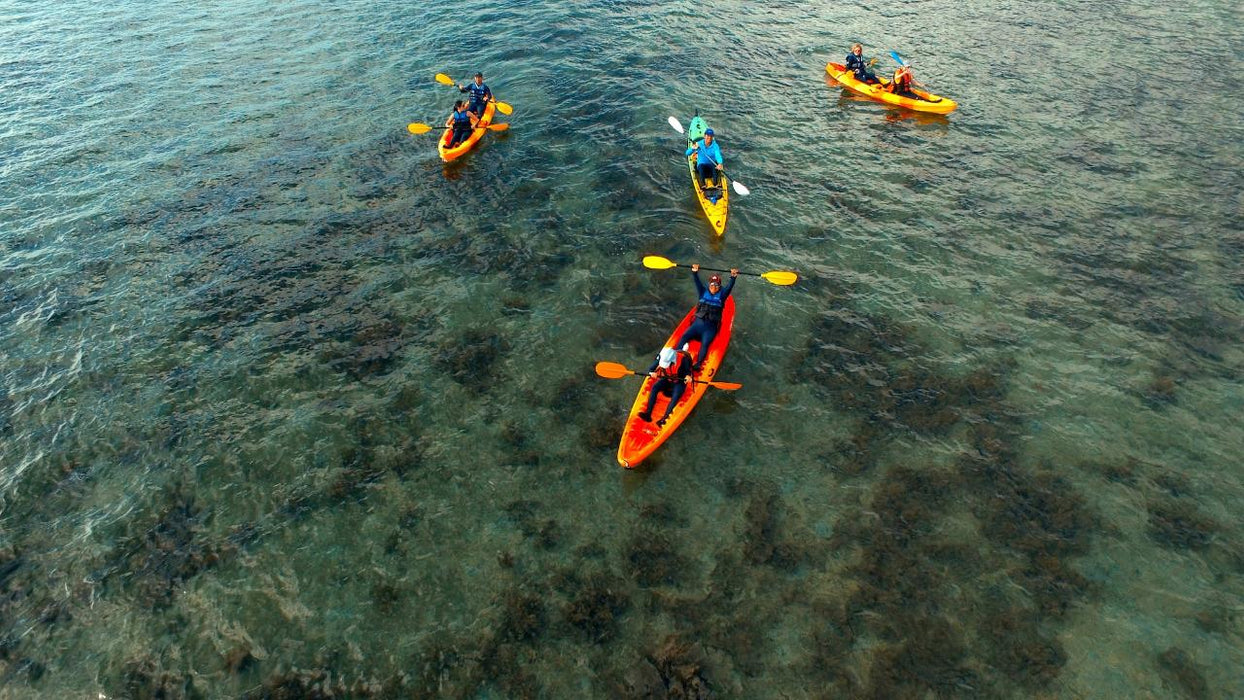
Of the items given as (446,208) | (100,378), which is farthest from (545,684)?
(446,208)

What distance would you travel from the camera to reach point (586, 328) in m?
18.8

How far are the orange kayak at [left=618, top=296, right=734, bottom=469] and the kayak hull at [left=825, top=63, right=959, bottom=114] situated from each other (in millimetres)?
16671

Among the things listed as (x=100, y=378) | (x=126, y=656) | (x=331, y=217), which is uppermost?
(x=331, y=217)

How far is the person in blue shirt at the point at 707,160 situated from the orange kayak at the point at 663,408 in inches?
288

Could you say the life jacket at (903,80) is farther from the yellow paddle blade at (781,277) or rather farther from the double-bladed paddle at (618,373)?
the double-bladed paddle at (618,373)

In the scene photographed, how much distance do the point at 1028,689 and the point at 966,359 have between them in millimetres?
8859

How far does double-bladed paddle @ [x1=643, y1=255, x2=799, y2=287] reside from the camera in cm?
1883

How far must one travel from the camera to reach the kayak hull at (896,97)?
88.8 ft

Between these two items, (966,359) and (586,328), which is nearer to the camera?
(966,359)

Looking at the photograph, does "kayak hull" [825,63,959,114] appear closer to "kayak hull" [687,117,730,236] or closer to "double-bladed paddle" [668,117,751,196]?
"double-bladed paddle" [668,117,751,196]

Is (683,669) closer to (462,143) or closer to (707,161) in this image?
(707,161)

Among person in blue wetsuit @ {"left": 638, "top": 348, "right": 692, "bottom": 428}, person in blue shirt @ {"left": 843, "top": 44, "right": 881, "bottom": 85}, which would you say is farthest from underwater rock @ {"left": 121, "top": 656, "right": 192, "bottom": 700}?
person in blue shirt @ {"left": 843, "top": 44, "right": 881, "bottom": 85}

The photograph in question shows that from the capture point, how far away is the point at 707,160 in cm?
2334

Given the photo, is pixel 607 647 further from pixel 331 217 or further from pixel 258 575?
pixel 331 217
